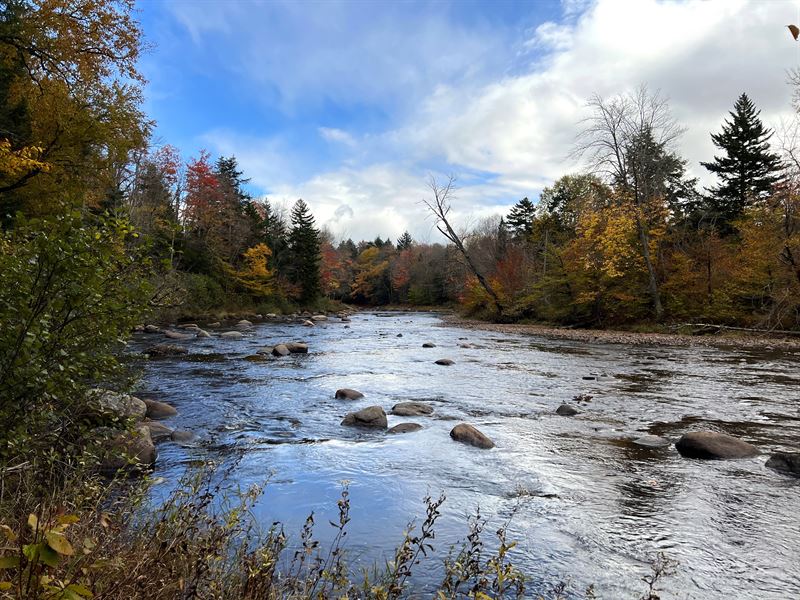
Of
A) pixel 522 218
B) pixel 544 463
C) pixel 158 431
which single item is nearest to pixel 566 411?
pixel 544 463

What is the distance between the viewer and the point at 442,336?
27891mm

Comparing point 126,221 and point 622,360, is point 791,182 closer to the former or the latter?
point 622,360

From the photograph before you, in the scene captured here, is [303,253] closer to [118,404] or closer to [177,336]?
[177,336]

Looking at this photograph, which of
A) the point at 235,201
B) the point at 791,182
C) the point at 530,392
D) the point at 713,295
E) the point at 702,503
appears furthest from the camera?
the point at 235,201

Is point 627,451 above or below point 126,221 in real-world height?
below

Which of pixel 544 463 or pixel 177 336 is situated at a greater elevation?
pixel 177 336

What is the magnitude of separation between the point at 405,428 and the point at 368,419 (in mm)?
732

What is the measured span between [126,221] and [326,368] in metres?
12.5

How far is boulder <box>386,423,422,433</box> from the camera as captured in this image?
8.62 m

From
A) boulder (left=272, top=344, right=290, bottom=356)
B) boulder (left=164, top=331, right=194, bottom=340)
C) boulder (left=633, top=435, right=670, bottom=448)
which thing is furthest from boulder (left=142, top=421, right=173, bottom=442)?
boulder (left=164, top=331, right=194, bottom=340)

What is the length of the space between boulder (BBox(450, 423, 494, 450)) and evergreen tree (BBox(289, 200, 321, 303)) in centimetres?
4510

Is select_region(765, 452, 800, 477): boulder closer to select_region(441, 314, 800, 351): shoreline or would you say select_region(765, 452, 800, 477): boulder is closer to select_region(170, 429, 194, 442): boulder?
select_region(170, 429, 194, 442): boulder

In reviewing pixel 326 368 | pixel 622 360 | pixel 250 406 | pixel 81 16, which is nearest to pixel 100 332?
pixel 250 406

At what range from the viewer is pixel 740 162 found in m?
39.6
